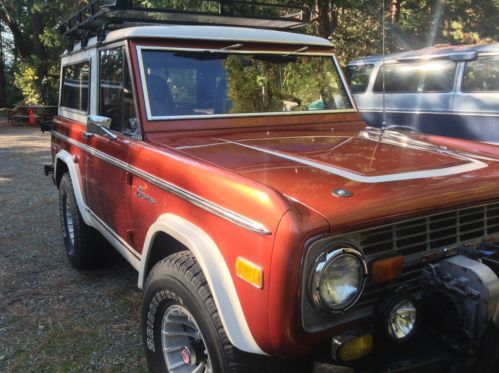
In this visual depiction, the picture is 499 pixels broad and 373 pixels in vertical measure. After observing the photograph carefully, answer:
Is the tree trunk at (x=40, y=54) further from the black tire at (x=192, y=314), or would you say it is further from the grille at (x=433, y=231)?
the grille at (x=433, y=231)

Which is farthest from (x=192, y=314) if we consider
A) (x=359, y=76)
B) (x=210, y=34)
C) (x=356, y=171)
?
(x=359, y=76)

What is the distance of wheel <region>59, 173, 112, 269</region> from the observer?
406cm

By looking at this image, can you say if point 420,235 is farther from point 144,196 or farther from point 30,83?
point 30,83

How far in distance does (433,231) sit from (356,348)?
59 centimetres

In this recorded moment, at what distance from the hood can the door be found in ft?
1.23

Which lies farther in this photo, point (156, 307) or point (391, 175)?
point (156, 307)

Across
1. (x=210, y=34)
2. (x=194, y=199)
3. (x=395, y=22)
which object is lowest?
(x=194, y=199)

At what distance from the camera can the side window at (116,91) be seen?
310 cm

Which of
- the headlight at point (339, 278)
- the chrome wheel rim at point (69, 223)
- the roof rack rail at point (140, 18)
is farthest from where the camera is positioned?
the chrome wheel rim at point (69, 223)

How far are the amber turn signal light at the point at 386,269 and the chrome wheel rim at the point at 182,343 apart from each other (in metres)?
0.78

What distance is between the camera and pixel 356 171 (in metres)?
2.17

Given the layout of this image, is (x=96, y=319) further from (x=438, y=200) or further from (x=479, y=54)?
Result: (x=479, y=54)

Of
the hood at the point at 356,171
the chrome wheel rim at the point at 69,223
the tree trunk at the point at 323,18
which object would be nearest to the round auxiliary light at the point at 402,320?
the hood at the point at 356,171

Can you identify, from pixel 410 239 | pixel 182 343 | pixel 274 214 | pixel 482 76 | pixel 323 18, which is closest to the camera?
pixel 274 214
